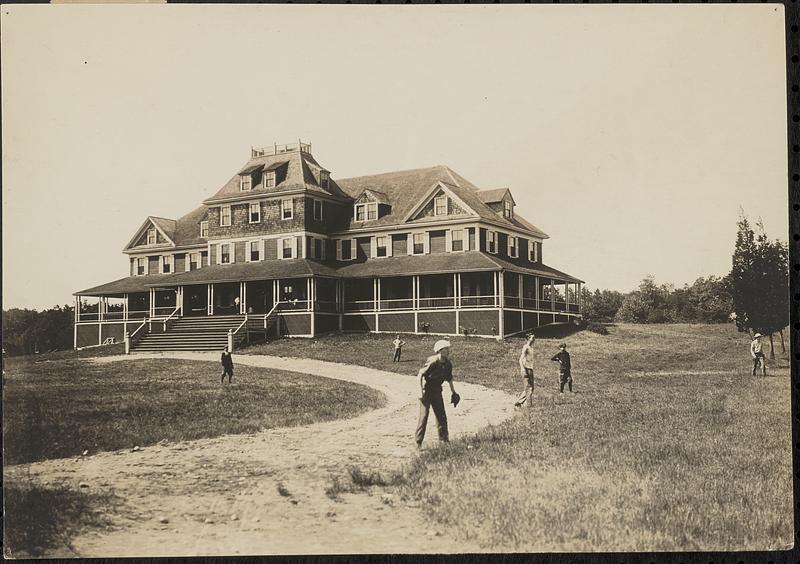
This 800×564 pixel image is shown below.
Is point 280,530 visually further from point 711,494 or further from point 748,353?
point 748,353

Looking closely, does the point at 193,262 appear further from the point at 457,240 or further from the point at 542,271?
the point at 542,271

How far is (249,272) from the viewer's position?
35.5ft

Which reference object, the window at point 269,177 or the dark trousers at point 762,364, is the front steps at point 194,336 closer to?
the window at point 269,177

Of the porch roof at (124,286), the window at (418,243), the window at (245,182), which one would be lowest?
the porch roof at (124,286)

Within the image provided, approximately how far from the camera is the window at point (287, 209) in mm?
12217

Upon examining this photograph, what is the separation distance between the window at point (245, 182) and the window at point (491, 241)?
12.8 ft

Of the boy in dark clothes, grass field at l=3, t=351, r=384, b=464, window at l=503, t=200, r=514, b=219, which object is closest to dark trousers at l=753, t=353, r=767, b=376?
the boy in dark clothes

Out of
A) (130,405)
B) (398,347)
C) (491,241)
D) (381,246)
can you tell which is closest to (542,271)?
(398,347)

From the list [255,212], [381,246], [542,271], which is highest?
[255,212]

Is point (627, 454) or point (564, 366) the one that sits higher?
point (564, 366)

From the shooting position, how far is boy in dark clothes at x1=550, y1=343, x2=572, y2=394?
323 inches

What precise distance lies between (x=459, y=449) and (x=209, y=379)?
118 inches

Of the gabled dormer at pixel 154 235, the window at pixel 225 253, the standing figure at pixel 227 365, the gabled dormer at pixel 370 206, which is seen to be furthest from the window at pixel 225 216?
the standing figure at pixel 227 365

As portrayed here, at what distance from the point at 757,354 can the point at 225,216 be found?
6.97m
